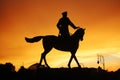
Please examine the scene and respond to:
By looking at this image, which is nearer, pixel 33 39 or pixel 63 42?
pixel 63 42

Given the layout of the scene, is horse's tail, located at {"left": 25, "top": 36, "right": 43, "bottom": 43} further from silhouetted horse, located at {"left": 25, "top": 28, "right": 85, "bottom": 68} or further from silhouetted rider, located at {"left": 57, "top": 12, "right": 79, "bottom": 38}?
silhouetted rider, located at {"left": 57, "top": 12, "right": 79, "bottom": 38}

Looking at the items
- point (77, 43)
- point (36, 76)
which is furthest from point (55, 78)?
point (77, 43)

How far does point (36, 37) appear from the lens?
1156 inches

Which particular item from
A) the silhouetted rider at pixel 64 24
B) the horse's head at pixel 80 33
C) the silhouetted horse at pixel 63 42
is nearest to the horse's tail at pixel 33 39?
the silhouetted horse at pixel 63 42

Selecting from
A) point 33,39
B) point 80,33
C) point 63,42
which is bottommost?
point 63,42

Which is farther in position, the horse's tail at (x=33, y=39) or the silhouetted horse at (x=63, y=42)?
the horse's tail at (x=33, y=39)

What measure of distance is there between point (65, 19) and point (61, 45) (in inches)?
81.4

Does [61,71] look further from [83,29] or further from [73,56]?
[83,29]

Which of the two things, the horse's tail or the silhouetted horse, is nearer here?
the silhouetted horse

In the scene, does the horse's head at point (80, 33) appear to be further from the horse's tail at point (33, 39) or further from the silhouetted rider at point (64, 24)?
the horse's tail at point (33, 39)

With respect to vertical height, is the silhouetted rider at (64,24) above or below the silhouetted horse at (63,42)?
above

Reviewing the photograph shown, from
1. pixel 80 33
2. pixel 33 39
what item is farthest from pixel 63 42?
pixel 33 39

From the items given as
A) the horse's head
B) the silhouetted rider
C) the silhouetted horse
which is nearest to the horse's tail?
the silhouetted horse

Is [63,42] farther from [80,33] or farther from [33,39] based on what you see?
[33,39]
